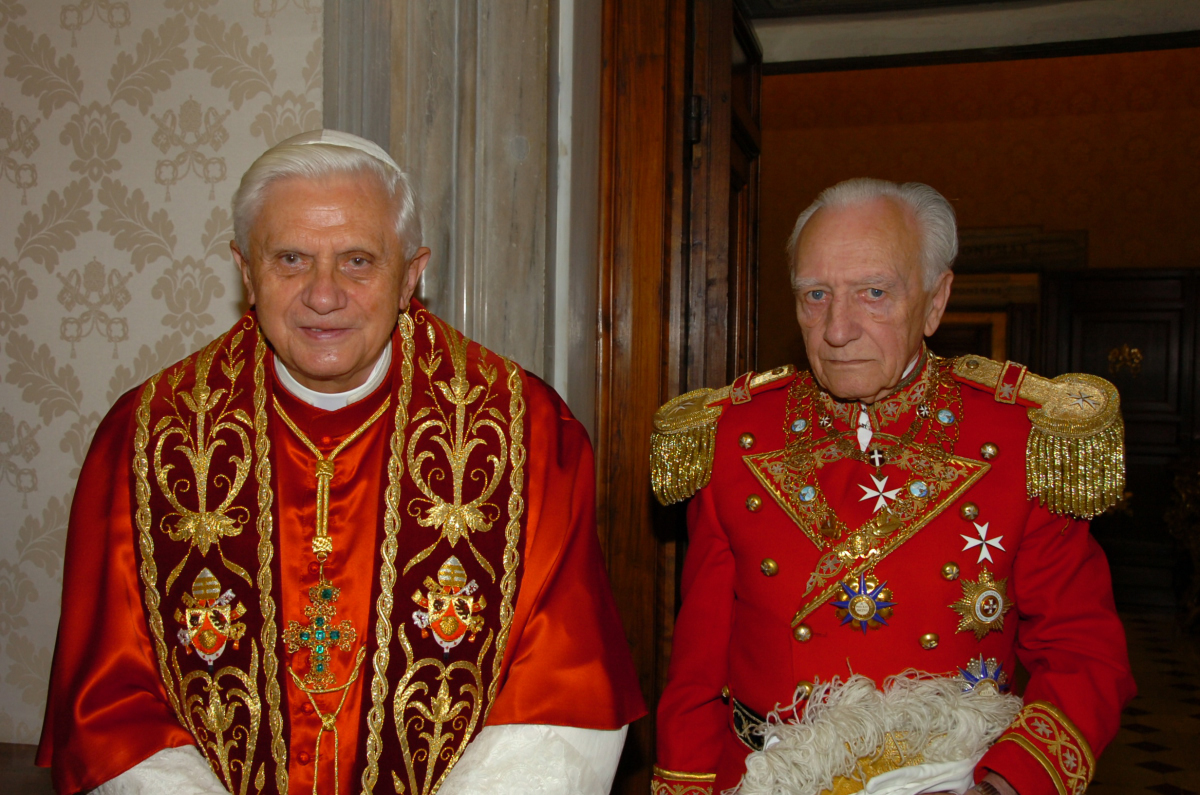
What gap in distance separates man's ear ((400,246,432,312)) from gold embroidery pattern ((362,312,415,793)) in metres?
0.12

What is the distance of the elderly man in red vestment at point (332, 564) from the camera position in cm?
159

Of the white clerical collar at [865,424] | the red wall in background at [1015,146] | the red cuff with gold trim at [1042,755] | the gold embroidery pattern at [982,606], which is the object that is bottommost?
the red cuff with gold trim at [1042,755]

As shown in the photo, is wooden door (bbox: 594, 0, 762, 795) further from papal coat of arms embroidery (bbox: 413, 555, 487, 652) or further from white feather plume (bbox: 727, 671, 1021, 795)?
white feather plume (bbox: 727, 671, 1021, 795)

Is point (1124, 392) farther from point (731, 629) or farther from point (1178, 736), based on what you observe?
point (731, 629)

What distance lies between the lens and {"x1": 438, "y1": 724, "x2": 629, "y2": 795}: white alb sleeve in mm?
1535

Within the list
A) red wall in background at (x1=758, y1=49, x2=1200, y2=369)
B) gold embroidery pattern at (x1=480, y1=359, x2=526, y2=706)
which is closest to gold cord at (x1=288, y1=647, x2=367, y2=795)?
gold embroidery pattern at (x1=480, y1=359, x2=526, y2=706)

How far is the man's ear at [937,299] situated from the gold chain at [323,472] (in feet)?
3.26

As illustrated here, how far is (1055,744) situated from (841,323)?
0.74 metres

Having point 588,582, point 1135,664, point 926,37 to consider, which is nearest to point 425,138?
point 588,582

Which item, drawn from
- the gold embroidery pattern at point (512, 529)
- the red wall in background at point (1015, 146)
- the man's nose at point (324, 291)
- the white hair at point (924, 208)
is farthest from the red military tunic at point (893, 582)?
the red wall in background at point (1015, 146)

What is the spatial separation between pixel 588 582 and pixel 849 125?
28.8 feet

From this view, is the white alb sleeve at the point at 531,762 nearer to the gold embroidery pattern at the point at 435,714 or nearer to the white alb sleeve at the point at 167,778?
the gold embroidery pattern at the point at 435,714

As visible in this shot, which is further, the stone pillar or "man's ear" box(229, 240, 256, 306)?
the stone pillar

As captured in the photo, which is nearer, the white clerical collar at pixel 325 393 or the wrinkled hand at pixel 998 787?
the wrinkled hand at pixel 998 787
